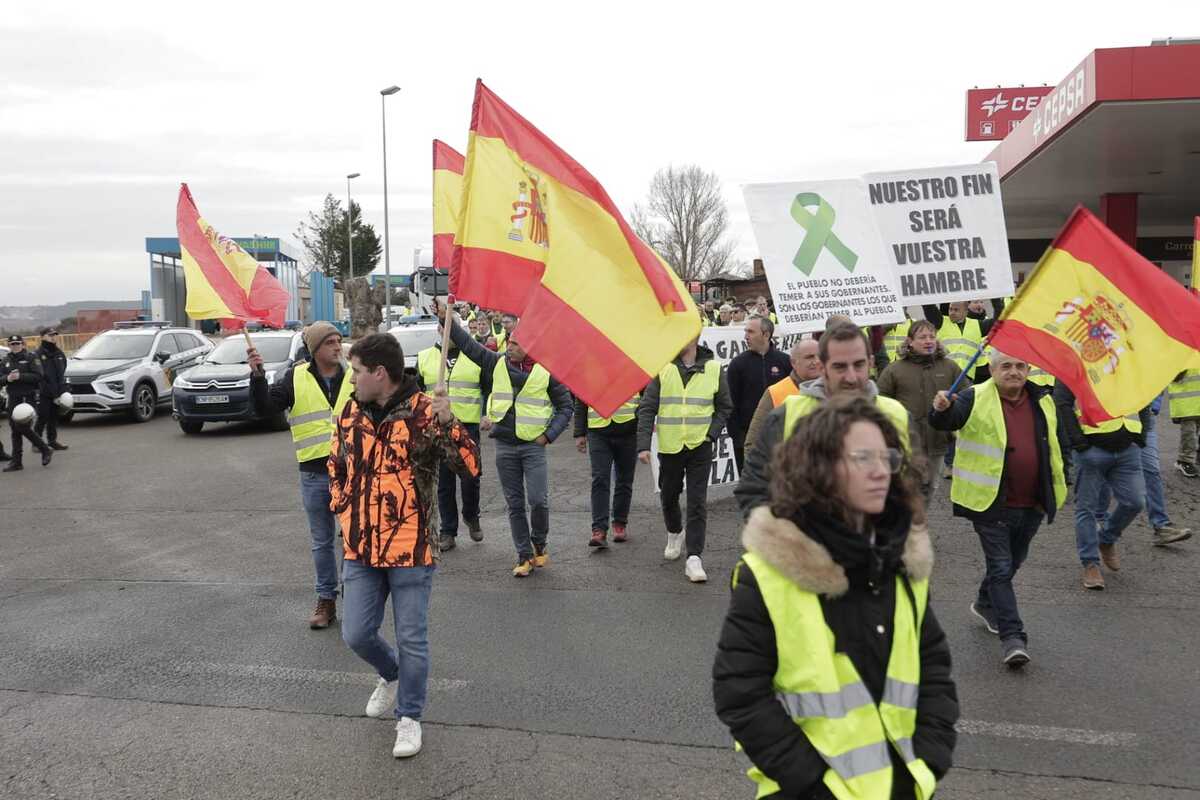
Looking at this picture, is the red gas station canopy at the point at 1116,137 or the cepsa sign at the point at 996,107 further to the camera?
the cepsa sign at the point at 996,107

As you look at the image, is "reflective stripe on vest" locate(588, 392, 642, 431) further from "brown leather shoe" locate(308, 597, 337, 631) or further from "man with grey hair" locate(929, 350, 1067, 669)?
"man with grey hair" locate(929, 350, 1067, 669)

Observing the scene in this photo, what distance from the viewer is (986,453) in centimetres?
537

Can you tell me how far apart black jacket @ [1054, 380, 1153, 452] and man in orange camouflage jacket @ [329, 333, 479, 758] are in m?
4.45

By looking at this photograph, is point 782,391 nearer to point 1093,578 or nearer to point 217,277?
point 1093,578

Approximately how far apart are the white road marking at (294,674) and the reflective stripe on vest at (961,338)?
24.2 ft

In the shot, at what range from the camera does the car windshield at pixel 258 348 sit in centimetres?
1753

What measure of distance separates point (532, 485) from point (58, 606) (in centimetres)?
351

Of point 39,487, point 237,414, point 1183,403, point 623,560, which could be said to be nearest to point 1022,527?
point 623,560

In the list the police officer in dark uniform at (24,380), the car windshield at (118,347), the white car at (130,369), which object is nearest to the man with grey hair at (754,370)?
the police officer in dark uniform at (24,380)

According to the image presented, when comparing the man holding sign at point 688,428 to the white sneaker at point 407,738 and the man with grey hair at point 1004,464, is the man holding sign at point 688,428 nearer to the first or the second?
the man with grey hair at point 1004,464

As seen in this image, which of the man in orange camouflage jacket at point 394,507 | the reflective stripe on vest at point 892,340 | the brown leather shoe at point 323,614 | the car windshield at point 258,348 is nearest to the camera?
the man in orange camouflage jacket at point 394,507

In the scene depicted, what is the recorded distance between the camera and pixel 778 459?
8.19 ft

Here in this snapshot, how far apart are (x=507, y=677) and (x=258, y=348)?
14411mm

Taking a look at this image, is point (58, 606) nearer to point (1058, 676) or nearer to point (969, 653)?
point (969, 653)
